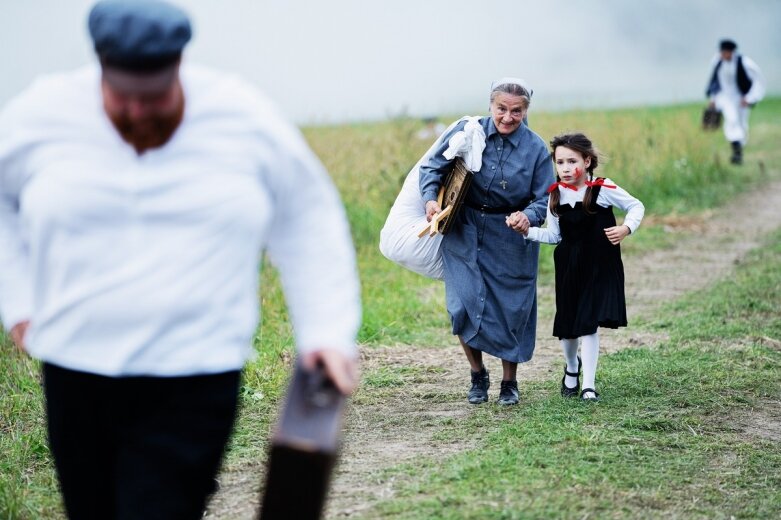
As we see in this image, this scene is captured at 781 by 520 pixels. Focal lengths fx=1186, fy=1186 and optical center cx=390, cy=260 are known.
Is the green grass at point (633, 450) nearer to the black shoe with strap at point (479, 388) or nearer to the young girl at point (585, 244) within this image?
the black shoe with strap at point (479, 388)

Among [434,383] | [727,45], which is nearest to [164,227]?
[434,383]

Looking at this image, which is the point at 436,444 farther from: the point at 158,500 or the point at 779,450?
the point at 158,500

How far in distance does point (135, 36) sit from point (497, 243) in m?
3.85

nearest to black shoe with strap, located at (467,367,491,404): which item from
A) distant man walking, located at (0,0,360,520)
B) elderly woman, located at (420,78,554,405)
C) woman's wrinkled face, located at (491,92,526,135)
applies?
elderly woman, located at (420,78,554,405)

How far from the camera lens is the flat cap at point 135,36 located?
8.81 feet

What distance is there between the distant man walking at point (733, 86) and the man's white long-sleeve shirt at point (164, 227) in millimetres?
16819

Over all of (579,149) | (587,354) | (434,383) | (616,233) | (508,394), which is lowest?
(434,383)

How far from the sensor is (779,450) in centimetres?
553

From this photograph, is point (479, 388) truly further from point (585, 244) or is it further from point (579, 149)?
point (579, 149)

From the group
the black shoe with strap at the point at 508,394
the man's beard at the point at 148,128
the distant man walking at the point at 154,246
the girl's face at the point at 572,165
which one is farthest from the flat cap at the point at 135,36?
the black shoe with strap at the point at 508,394

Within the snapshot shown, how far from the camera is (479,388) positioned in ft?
21.3

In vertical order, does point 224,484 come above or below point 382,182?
below

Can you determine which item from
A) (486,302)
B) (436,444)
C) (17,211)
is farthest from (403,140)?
(17,211)

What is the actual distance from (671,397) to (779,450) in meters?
0.93
